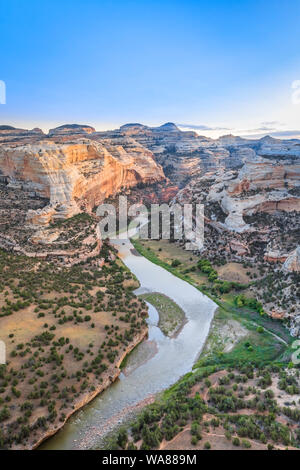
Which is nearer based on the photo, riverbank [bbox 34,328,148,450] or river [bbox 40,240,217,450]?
riverbank [bbox 34,328,148,450]

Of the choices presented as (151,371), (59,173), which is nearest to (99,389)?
(151,371)

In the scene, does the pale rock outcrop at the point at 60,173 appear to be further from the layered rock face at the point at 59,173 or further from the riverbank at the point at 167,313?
the riverbank at the point at 167,313

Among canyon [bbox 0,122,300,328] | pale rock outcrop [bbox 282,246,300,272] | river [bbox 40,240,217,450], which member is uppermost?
canyon [bbox 0,122,300,328]

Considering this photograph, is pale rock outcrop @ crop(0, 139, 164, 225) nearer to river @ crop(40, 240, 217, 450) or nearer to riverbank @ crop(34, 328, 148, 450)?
river @ crop(40, 240, 217, 450)

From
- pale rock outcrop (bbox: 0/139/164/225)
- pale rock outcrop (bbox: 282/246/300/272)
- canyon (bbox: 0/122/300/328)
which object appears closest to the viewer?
pale rock outcrop (bbox: 282/246/300/272)

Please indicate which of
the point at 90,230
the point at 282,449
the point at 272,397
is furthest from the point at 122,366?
the point at 90,230

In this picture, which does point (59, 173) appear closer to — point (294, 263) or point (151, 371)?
point (151, 371)

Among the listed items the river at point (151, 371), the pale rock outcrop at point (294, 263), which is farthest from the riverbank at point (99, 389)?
the pale rock outcrop at point (294, 263)

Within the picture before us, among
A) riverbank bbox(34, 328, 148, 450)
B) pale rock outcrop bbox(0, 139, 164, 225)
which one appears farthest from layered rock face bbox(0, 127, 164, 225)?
riverbank bbox(34, 328, 148, 450)

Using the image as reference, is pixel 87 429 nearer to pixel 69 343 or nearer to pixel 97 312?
pixel 69 343
